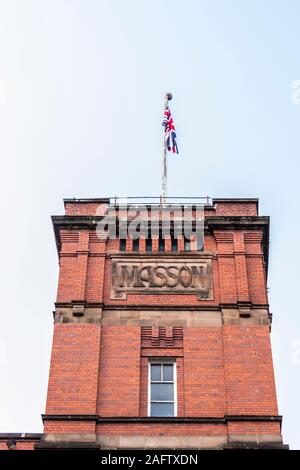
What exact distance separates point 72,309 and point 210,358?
15.5 ft

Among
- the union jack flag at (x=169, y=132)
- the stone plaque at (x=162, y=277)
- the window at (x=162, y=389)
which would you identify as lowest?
the window at (x=162, y=389)

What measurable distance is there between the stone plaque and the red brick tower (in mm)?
34

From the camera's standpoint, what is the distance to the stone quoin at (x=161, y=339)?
77.7 feet

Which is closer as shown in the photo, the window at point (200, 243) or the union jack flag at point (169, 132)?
the window at point (200, 243)

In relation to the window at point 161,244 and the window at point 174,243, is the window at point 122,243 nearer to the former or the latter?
the window at point 161,244

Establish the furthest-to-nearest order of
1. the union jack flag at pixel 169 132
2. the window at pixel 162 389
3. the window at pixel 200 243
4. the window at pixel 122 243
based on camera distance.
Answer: the union jack flag at pixel 169 132, the window at pixel 122 243, the window at pixel 200 243, the window at pixel 162 389

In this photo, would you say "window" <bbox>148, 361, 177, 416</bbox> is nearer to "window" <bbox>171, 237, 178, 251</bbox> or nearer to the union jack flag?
"window" <bbox>171, 237, 178, 251</bbox>

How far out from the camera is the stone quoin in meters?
23.7

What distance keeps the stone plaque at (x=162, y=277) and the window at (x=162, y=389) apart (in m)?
2.62

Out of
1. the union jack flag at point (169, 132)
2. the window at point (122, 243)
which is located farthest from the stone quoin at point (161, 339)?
the union jack flag at point (169, 132)

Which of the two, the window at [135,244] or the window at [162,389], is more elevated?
the window at [135,244]

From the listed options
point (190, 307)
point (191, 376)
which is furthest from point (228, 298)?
point (191, 376)

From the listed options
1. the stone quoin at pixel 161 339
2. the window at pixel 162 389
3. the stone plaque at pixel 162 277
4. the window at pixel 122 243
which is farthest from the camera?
the window at pixel 122 243

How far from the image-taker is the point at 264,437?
23.3 m
